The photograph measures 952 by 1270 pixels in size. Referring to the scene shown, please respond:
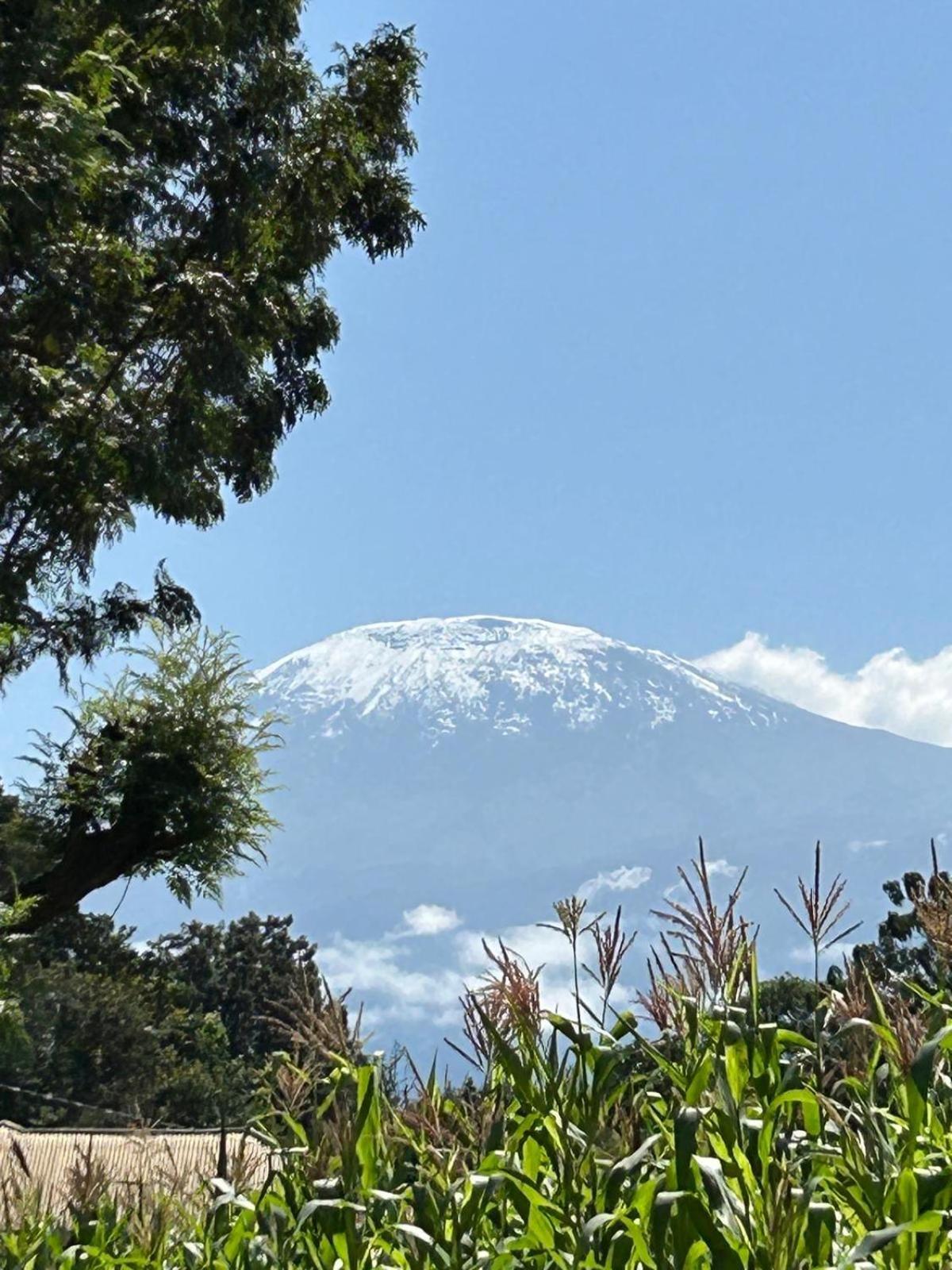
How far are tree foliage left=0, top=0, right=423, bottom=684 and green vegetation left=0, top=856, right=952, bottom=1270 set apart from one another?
9324 mm

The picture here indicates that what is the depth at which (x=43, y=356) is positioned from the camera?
13.3 m

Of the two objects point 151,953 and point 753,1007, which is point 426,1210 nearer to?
point 753,1007

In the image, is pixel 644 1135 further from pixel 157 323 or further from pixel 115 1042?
pixel 115 1042

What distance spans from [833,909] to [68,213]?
1021 cm

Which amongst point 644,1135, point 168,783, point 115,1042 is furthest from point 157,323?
point 115,1042

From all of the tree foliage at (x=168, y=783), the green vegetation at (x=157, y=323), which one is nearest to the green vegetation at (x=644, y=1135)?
the green vegetation at (x=157, y=323)

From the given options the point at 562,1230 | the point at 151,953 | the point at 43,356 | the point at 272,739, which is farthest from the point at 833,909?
the point at 151,953

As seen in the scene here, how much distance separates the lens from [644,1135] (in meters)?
3.48

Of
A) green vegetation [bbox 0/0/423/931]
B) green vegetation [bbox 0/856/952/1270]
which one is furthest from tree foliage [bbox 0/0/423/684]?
green vegetation [bbox 0/856/952/1270]

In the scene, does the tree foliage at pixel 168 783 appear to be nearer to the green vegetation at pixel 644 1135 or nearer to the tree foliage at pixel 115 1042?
the green vegetation at pixel 644 1135

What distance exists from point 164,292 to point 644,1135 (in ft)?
41.5

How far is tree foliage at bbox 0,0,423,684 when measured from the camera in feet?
42.9

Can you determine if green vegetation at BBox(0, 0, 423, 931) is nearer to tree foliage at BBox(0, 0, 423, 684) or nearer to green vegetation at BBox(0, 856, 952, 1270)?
tree foliage at BBox(0, 0, 423, 684)

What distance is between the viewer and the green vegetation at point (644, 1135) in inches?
108
